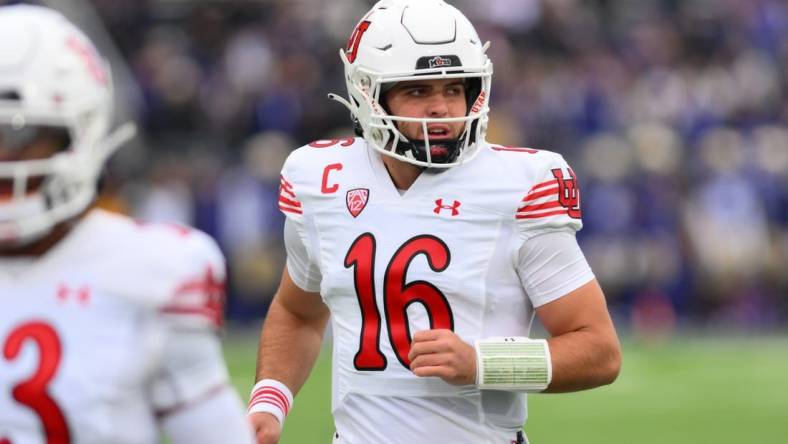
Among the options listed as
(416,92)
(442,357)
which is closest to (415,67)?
(416,92)

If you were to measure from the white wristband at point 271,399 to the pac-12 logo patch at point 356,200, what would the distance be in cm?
48

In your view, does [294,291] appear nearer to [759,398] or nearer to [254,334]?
[759,398]

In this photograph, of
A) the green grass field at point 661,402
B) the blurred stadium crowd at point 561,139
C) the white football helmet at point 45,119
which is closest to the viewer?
the white football helmet at point 45,119

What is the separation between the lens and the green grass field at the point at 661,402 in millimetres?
8906

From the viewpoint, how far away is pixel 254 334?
13094 mm

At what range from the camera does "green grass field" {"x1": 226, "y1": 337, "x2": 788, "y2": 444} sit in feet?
29.2

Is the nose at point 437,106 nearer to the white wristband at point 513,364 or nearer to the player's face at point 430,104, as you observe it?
the player's face at point 430,104

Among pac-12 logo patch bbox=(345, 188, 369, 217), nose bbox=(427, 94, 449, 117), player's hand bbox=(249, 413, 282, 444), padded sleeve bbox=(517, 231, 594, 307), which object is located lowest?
player's hand bbox=(249, 413, 282, 444)

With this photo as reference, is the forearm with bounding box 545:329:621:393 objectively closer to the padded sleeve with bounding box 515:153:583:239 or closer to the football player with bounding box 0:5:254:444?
the padded sleeve with bounding box 515:153:583:239

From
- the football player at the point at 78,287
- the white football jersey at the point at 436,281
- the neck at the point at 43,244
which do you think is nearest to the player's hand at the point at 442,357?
the white football jersey at the point at 436,281

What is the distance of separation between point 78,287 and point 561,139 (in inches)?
486

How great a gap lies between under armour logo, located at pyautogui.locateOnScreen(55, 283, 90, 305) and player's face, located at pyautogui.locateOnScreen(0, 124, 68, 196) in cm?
16

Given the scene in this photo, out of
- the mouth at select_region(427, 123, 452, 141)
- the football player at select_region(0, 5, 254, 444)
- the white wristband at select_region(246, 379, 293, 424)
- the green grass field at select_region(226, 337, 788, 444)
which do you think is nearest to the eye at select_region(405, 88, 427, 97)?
the mouth at select_region(427, 123, 452, 141)

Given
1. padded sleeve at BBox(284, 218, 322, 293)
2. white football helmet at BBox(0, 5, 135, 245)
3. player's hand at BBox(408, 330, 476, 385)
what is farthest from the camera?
padded sleeve at BBox(284, 218, 322, 293)
